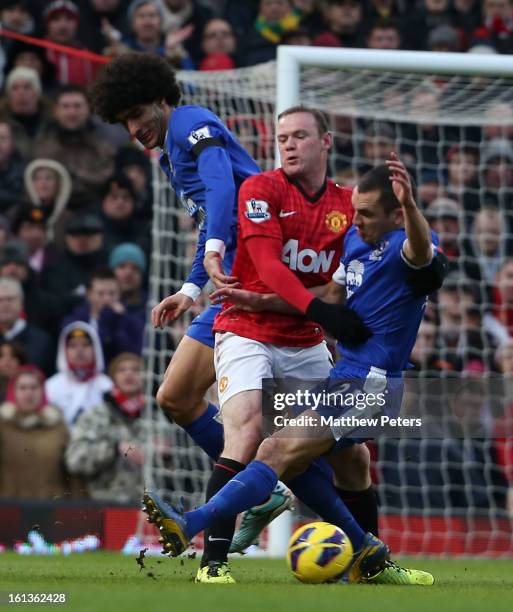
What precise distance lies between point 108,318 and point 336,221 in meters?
5.13

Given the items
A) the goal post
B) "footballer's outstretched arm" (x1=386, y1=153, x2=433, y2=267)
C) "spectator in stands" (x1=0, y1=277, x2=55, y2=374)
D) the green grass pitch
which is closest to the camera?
the green grass pitch

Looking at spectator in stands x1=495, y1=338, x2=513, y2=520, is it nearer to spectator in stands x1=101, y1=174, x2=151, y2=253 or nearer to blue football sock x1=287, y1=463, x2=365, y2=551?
spectator in stands x1=101, y1=174, x2=151, y2=253

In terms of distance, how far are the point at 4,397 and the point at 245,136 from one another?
2.60 metres

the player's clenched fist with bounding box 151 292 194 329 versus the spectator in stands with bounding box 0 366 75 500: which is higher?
the player's clenched fist with bounding box 151 292 194 329

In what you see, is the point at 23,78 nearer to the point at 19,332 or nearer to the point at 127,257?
the point at 127,257

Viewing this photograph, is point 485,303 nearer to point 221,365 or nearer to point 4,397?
point 4,397

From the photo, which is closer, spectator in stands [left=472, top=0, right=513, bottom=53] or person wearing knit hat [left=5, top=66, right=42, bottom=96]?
person wearing knit hat [left=5, top=66, right=42, bottom=96]

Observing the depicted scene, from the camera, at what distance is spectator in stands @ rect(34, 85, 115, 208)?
11.5 metres

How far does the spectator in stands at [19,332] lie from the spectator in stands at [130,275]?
82 centimetres

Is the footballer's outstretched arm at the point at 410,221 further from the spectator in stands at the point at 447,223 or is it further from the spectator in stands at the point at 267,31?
the spectator in stands at the point at 267,31

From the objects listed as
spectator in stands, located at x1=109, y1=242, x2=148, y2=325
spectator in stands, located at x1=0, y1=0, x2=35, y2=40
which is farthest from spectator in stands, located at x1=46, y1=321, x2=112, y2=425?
spectator in stands, located at x1=0, y1=0, x2=35, y2=40

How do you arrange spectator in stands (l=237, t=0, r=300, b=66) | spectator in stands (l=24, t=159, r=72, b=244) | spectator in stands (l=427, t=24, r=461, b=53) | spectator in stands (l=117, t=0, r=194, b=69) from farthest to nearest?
spectator in stands (l=427, t=24, r=461, b=53) → spectator in stands (l=237, t=0, r=300, b=66) → spectator in stands (l=117, t=0, r=194, b=69) → spectator in stands (l=24, t=159, r=72, b=244)

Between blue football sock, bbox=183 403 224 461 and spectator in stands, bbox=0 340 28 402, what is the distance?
3.98m

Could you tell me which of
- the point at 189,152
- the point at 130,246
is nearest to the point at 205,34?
the point at 130,246
